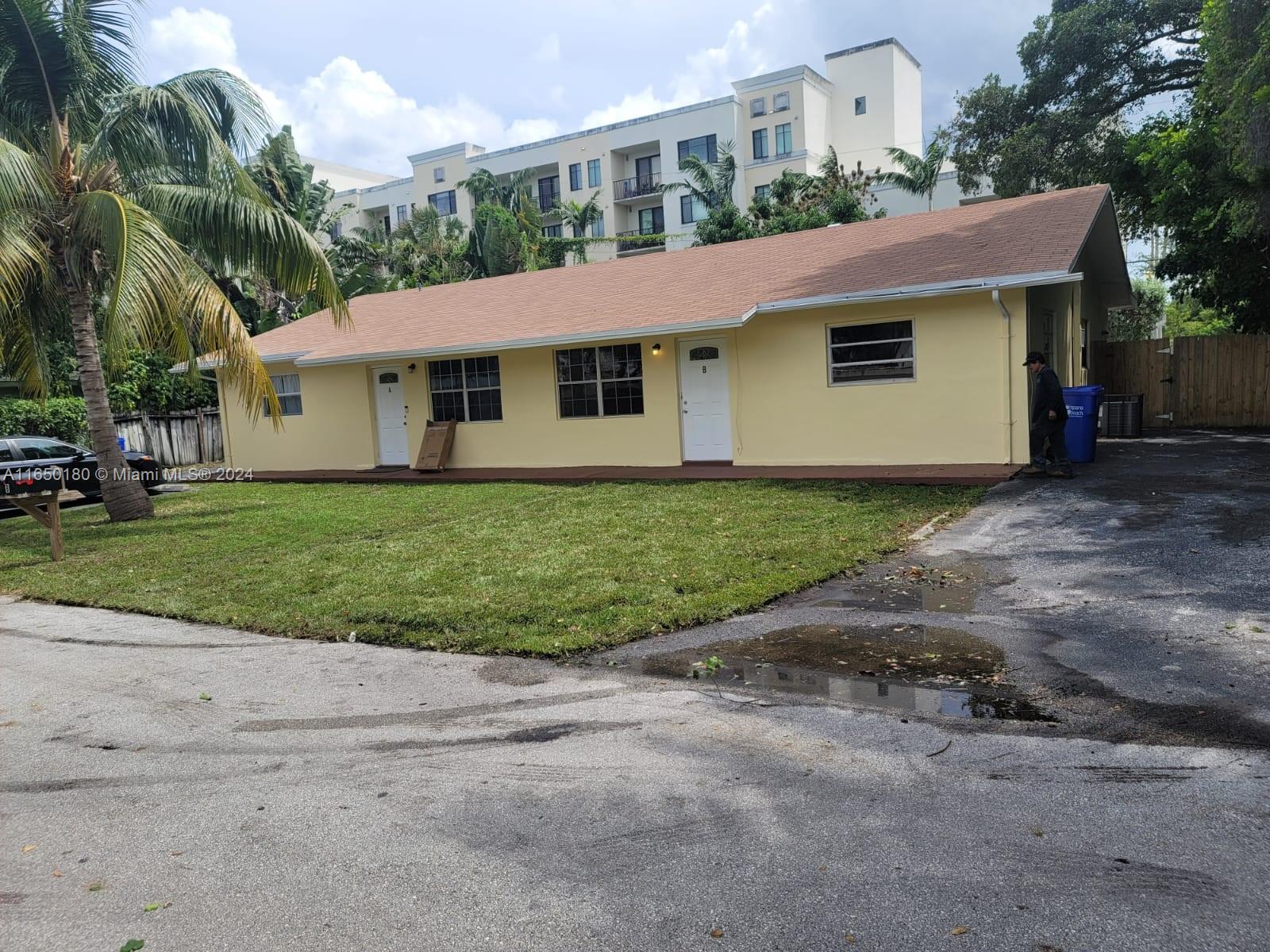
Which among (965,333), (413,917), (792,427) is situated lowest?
(413,917)

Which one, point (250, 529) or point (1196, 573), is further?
point (250, 529)

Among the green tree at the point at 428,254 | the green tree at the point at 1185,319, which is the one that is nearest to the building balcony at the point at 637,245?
the green tree at the point at 428,254

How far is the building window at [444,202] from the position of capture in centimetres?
5400

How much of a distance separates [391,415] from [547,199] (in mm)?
35937

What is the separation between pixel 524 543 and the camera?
9375mm

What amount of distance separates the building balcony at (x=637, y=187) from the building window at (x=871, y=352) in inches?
1405

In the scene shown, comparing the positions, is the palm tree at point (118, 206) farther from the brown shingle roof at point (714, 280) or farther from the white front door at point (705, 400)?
the white front door at point (705, 400)

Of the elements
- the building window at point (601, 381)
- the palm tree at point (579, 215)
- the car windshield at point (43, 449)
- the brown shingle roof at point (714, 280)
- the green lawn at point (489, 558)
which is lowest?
the green lawn at point (489, 558)

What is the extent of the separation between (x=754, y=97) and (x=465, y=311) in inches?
1273

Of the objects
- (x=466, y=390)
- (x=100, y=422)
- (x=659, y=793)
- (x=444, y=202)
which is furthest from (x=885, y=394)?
(x=444, y=202)

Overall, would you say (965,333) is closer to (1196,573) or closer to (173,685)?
(1196,573)

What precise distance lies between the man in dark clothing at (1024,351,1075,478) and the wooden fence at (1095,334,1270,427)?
24.5ft

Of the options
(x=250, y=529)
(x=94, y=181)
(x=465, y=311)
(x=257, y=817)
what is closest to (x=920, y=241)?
(x=465, y=311)

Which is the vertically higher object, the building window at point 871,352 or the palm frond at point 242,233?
the palm frond at point 242,233
